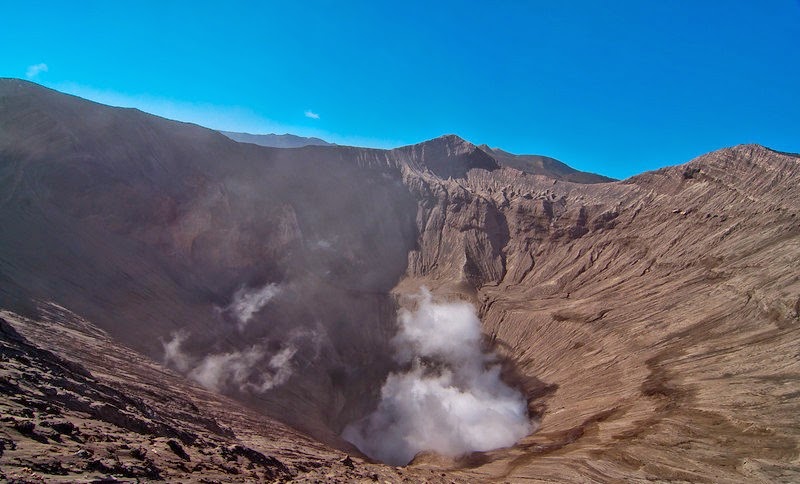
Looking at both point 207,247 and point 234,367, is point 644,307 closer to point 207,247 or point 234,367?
point 234,367

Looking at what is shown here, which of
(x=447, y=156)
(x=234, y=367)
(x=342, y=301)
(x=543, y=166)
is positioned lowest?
(x=234, y=367)

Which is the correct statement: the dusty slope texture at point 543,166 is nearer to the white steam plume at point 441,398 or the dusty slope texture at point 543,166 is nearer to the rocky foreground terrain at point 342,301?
the rocky foreground terrain at point 342,301

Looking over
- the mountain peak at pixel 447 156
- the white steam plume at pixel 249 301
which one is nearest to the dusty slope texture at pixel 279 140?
the mountain peak at pixel 447 156

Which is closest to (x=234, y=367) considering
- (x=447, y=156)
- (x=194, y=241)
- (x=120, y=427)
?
(x=194, y=241)

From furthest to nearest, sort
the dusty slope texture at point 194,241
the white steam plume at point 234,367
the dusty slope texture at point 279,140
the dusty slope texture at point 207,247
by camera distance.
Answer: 1. the dusty slope texture at point 279,140
2. the dusty slope texture at point 194,241
3. the dusty slope texture at point 207,247
4. the white steam plume at point 234,367

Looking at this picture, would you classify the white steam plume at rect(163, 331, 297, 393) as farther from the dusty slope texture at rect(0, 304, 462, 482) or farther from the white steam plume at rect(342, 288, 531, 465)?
the white steam plume at rect(342, 288, 531, 465)
